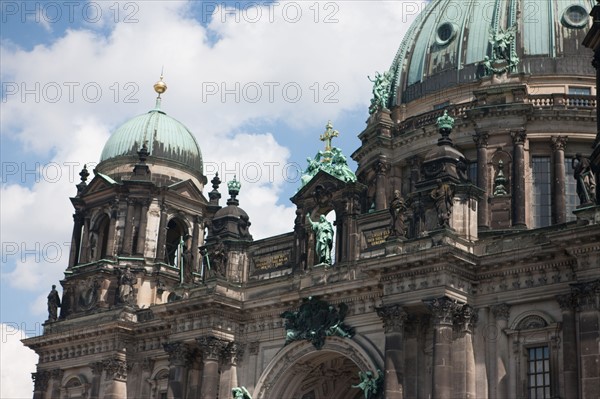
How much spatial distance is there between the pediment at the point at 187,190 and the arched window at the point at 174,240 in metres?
1.40

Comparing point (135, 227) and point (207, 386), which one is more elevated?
point (135, 227)

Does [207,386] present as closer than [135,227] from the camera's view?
Yes

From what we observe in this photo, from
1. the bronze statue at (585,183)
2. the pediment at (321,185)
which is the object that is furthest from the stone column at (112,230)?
the bronze statue at (585,183)

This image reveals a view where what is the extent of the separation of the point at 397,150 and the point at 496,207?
6856 millimetres

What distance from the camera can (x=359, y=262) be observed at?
40594 mm

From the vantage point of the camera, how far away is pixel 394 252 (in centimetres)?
3803

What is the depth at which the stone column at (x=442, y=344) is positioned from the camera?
3519 cm

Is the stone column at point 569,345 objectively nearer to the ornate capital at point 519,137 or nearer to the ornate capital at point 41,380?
the ornate capital at point 519,137

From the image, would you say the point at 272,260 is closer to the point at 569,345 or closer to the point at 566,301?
the point at 566,301

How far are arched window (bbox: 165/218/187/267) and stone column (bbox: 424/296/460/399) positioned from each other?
20.5m

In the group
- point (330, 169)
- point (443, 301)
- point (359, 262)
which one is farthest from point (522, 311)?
point (330, 169)

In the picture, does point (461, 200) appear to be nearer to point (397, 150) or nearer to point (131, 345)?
point (397, 150)

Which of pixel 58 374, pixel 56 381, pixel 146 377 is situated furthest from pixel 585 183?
pixel 56 381

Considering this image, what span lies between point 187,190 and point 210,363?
1324 centimetres
